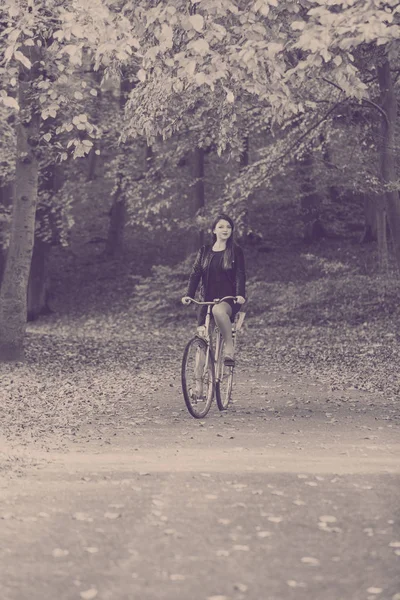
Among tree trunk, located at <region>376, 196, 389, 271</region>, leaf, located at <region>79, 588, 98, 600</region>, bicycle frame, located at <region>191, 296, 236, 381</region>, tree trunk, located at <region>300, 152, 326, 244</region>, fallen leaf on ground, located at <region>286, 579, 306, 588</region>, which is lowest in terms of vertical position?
leaf, located at <region>79, 588, 98, 600</region>

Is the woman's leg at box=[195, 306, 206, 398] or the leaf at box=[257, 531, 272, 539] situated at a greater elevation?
the woman's leg at box=[195, 306, 206, 398]

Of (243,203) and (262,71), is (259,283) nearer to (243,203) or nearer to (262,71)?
(243,203)

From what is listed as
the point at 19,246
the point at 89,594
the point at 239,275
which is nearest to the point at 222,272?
the point at 239,275

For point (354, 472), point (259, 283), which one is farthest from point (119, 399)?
point (259, 283)

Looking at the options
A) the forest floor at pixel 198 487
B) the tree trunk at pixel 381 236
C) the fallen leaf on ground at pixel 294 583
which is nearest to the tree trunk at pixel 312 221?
the tree trunk at pixel 381 236

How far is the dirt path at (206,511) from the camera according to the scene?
5020 mm

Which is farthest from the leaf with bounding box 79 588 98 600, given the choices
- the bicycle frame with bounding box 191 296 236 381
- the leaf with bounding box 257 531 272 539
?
the bicycle frame with bounding box 191 296 236 381

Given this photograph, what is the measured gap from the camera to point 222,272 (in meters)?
10.9

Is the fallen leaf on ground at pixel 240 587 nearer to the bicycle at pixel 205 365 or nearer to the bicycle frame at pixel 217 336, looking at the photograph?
the bicycle at pixel 205 365

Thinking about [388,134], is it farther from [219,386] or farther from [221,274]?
[219,386]

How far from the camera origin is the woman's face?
423 inches

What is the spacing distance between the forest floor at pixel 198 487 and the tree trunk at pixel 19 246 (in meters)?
1.17

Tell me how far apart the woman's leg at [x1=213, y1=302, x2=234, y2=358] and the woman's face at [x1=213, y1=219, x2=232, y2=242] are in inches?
30.9

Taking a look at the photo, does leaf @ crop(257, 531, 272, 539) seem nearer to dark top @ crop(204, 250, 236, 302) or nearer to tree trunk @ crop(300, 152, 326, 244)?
dark top @ crop(204, 250, 236, 302)
